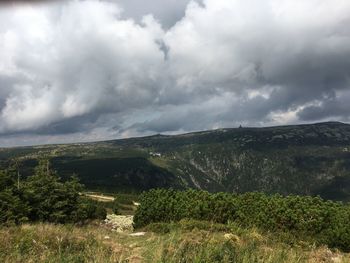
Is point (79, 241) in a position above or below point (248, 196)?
above

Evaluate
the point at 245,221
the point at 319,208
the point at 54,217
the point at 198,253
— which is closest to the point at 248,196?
the point at 245,221

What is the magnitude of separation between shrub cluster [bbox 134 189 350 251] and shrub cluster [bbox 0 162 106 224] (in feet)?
52.9

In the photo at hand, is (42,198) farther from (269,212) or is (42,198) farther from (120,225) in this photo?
(269,212)

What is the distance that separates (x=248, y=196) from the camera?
4775 cm

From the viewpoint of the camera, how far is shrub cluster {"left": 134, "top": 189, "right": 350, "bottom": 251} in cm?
3906

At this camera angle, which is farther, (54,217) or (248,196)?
(54,217)

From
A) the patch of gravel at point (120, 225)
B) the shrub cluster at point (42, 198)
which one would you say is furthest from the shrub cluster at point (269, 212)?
the shrub cluster at point (42, 198)

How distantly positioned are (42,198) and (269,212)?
115ft

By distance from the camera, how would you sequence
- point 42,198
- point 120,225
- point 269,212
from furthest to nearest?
point 120,225 → point 42,198 → point 269,212

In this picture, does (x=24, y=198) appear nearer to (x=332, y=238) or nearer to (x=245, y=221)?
(x=245, y=221)

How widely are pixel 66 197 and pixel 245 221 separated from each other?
3287 centimetres

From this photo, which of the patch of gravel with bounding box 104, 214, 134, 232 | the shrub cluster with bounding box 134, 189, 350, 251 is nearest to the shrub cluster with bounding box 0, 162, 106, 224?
the patch of gravel with bounding box 104, 214, 134, 232

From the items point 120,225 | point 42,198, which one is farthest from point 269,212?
point 120,225

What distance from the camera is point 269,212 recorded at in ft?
139
